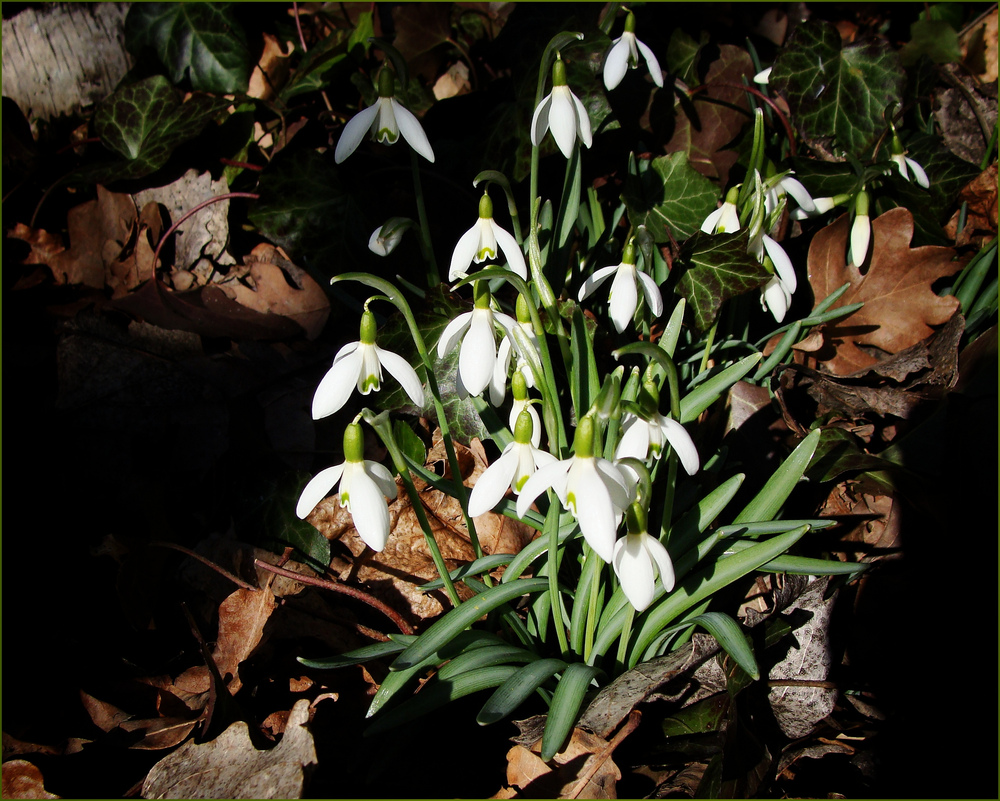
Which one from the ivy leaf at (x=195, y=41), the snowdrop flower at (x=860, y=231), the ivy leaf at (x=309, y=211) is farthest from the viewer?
the ivy leaf at (x=195, y=41)

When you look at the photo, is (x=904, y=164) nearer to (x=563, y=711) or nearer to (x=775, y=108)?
(x=775, y=108)

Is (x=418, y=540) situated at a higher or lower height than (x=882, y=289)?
lower

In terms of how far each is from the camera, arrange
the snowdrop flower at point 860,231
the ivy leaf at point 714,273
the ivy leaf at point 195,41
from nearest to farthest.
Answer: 1. the ivy leaf at point 714,273
2. the snowdrop flower at point 860,231
3. the ivy leaf at point 195,41

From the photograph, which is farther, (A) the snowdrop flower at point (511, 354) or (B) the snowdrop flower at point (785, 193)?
(B) the snowdrop flower at point (785, 193)

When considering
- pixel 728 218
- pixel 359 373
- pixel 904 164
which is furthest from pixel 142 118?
pixel 904 164

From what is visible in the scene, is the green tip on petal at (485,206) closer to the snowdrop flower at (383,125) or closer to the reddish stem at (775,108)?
the snowdrop flower at (383,125)

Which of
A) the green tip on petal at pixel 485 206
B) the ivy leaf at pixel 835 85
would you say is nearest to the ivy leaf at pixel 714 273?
the green tip on petal at pixel 485 206

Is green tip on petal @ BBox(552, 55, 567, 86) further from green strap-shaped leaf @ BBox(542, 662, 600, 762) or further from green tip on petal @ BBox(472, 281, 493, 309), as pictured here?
green strap-shaped leaf @ BBox(542, 662, 600, 762)

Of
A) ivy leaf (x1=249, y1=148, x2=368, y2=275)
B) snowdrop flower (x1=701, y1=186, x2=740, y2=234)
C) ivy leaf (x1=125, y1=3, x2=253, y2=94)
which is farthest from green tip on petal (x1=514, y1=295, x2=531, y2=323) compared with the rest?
ivy leaf (x1=125, y1=3, x2=253, y2=94)
